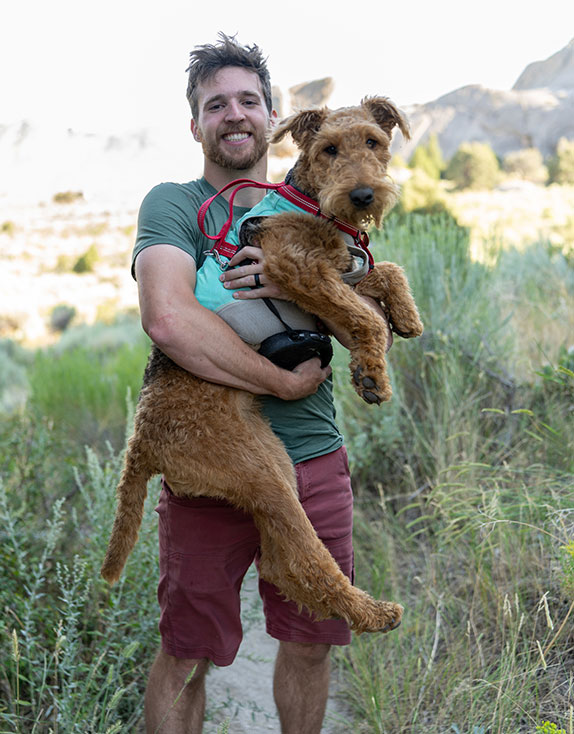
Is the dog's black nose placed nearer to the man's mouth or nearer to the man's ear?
the man's mouth

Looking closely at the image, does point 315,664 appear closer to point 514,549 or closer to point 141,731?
point 141,731

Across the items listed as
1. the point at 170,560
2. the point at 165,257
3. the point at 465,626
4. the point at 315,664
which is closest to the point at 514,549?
the point at 465,626

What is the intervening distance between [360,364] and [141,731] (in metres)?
2.01

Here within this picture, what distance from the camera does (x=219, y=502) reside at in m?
2.41

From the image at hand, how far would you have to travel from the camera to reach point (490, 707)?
2.49 m

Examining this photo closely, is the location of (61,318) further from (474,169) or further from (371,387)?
(474,169)

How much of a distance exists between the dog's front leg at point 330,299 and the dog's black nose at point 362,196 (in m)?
0.24

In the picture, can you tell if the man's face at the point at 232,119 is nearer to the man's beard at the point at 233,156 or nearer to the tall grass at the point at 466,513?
the man's beard at the point at 233,156

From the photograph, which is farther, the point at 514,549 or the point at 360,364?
the point at 514,549

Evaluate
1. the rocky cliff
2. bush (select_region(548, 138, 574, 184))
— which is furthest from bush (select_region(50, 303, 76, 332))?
the rocky cliff

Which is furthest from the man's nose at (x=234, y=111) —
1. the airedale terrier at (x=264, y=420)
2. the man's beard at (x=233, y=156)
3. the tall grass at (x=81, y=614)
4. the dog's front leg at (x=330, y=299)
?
the tall grass at (x=81, y=614)

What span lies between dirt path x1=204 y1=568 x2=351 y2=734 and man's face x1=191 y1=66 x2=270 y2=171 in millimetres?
2392

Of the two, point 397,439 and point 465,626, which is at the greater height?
point 397,439

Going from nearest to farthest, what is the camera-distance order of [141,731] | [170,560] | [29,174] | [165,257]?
[165,257], [170,560], [141,731], [29,174]
